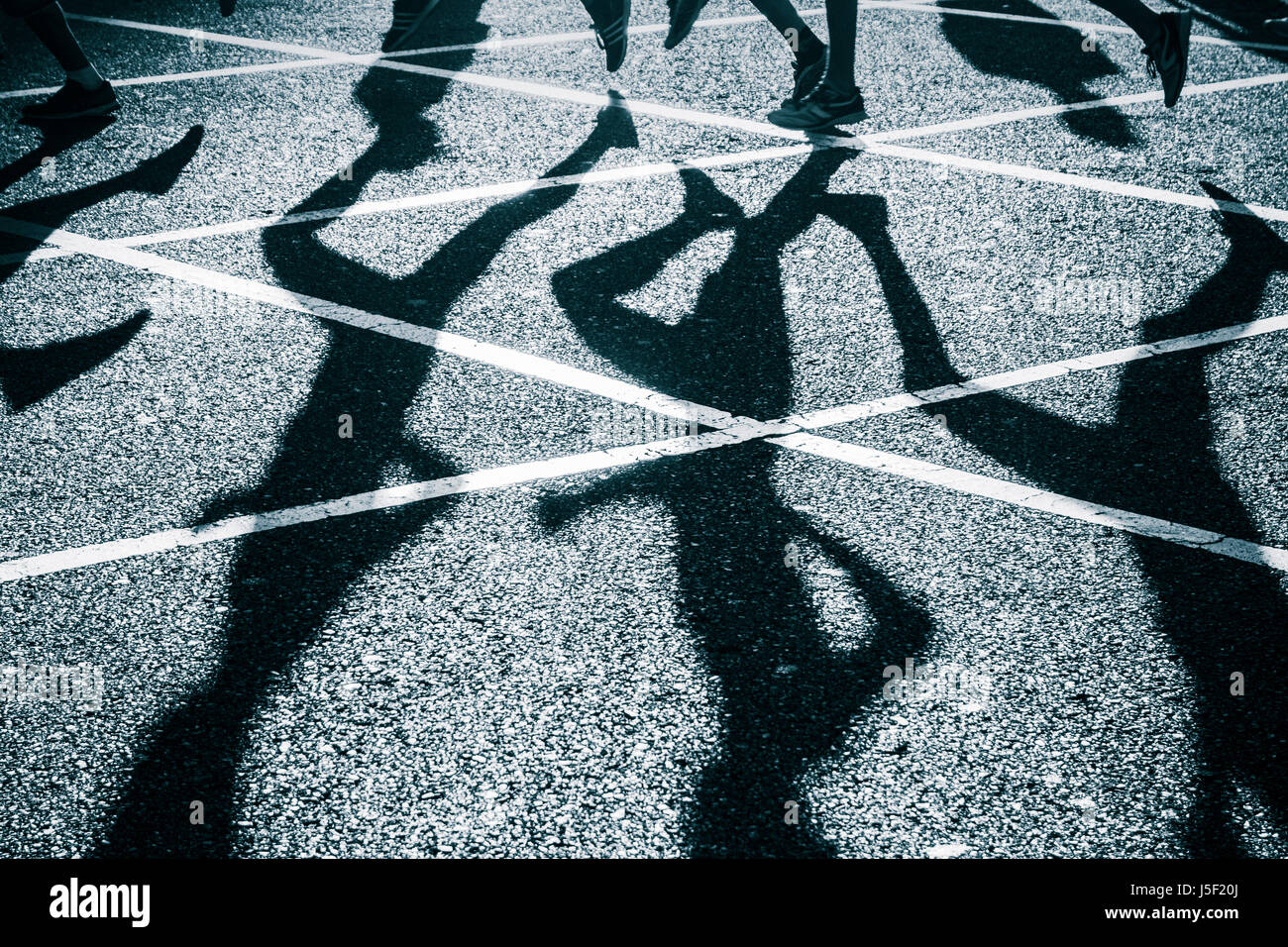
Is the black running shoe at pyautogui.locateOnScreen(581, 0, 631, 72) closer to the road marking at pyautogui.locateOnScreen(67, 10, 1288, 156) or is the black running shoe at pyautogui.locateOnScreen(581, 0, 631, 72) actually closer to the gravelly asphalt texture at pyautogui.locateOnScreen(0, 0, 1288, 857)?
the road marking at pyautogui.locateOnScreen(67, 10, 1288, 156)

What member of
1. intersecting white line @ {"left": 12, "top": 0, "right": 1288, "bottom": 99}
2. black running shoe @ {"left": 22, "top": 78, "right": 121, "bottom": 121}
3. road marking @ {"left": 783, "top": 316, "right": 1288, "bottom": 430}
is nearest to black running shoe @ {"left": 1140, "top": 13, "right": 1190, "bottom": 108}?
intersecting white line @ {"left": 12, "top": 0, "right": 1288, "bottom": 99}

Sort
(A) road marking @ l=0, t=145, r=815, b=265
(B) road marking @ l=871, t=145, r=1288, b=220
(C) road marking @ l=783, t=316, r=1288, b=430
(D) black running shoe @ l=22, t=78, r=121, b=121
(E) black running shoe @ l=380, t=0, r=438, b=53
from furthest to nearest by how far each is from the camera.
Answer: (E) black running shoe @ l=380, t=0, r=438, b=53, (D) black running shoe @ l=22, t=78, r=121, b=121, (B) road marking @ l=871, t=145, r=1288, b=220, (A) road marking @ l=0, t=145, r=815, b=265, (C) road marking @ l=783, t=316, r=1288, b=430

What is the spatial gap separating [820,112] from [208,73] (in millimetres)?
4158

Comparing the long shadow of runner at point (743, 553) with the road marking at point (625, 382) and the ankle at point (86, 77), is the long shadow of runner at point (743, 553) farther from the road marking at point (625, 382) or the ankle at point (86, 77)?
the ankle at point (86, 77)

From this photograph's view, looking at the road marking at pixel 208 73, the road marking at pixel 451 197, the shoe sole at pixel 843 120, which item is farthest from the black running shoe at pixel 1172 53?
the road marking at pixel 208 73

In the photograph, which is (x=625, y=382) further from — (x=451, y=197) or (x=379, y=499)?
(x=451, y=197)

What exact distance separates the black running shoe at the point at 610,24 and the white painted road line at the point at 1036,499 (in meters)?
4.67

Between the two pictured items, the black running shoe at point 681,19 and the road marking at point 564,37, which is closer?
the black running shoe at point 681,19

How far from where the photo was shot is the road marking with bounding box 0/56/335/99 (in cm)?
793

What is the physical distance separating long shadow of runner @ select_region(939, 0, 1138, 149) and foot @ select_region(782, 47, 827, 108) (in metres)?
1.38

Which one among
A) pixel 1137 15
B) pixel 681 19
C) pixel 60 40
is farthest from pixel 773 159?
pixel 60 40

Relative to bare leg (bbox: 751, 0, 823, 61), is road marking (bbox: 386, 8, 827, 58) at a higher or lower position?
lower

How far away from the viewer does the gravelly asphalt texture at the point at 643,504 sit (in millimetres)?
2871
